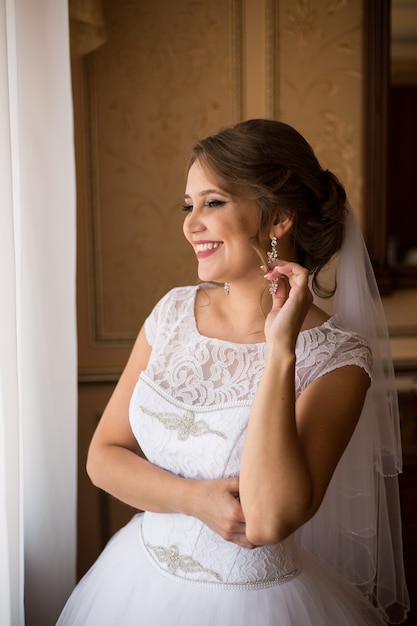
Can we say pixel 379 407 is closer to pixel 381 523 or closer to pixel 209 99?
pixel 381 523

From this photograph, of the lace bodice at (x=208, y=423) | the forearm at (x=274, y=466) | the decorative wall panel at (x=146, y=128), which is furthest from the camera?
the decorative wall panel at (x=146, y=128)

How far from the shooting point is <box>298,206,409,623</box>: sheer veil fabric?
5.82 ft

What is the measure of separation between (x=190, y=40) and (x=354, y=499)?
1956 millimetres

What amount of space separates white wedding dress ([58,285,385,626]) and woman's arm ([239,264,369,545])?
0.43ft

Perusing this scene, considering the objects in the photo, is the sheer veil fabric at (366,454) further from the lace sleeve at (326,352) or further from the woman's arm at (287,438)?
the woman's arm at (287,438)

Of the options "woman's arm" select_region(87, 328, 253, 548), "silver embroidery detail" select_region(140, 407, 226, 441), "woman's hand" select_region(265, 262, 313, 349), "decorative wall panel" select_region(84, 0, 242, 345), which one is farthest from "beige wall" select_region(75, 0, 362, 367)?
"woman's hand" select_region(265, 262, 313, 349)

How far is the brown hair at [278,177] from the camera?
1611mm

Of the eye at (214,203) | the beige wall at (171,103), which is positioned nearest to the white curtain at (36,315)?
the eye at (214,203)

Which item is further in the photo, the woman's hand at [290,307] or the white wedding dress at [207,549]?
the white wedding dress at [207,549]

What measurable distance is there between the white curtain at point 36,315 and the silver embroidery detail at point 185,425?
315mm

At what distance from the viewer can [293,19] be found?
277 centimetres

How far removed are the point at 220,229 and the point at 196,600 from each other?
0.90 m

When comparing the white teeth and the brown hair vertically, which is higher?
the brown hair

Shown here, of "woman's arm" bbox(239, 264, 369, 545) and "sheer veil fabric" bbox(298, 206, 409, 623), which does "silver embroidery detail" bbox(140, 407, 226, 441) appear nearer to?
"woman's arm" bbox(239, 264, 369, 545)
